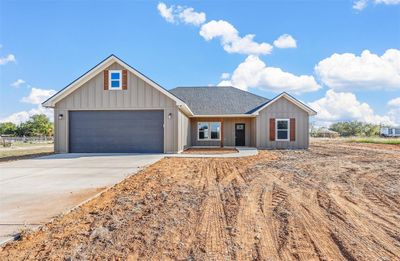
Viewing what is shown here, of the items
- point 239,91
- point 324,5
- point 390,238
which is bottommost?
point 390,238

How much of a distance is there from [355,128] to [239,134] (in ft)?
157

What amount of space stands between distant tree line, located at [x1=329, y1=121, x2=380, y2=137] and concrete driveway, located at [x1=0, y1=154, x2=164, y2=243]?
2202 inches

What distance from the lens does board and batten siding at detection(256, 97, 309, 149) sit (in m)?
17.4

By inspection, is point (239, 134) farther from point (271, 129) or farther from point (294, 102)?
point (294, 102)

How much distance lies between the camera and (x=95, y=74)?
14.3 meters

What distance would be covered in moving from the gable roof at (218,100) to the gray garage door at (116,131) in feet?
18.0

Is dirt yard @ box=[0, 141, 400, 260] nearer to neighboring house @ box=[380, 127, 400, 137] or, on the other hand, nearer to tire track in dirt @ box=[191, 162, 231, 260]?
tire track in dirt @ box=[191, 162, 231, 260]

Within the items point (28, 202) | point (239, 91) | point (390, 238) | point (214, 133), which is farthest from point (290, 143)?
point (28, 202)

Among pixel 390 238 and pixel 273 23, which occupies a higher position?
pixel 273 23

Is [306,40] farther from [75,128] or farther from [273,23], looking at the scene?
[75,128]

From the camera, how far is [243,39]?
1736 cm

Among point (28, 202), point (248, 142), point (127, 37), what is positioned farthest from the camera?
point (248, 142)

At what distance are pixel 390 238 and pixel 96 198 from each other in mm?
4857

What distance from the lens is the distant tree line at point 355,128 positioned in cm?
5172
